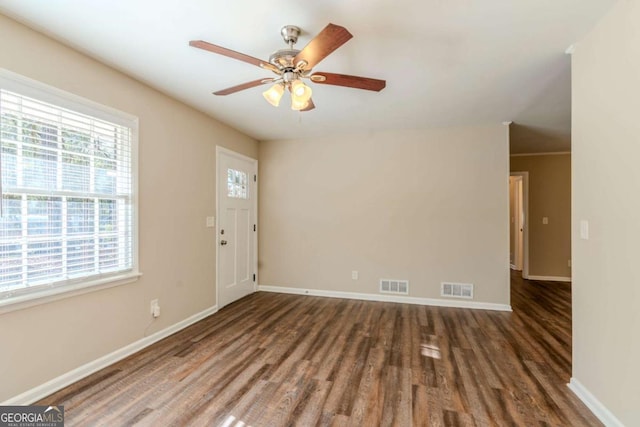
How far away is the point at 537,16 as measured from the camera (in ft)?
5.71

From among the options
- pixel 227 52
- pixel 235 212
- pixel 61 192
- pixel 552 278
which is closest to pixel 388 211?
pixel 235 212

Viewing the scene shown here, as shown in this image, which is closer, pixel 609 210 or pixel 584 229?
pixel 609 210

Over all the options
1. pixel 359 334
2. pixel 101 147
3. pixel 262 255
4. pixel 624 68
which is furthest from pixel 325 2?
pixel 262 255

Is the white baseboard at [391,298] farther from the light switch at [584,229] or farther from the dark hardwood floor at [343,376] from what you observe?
the light switch at [584,229]

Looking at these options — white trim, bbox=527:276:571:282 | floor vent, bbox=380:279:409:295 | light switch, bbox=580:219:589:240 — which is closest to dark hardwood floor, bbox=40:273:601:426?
floor vent, bbox=380:279:409:295

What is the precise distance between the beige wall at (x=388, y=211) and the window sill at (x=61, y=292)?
94.5 inches

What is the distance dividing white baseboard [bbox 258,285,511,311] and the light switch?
84.8 inches

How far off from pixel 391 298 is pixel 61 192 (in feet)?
12.3

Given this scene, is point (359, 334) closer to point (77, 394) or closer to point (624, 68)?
point (77, 394)

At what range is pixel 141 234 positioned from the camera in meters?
2.66

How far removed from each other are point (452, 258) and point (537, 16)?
2868 millimetres

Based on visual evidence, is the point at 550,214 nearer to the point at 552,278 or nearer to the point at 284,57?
the point at 552,278

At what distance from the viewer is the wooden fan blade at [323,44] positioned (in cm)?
142

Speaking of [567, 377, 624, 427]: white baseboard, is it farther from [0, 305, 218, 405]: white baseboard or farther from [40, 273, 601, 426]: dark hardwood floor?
[0, 305, 218, 405]: white baseboard
